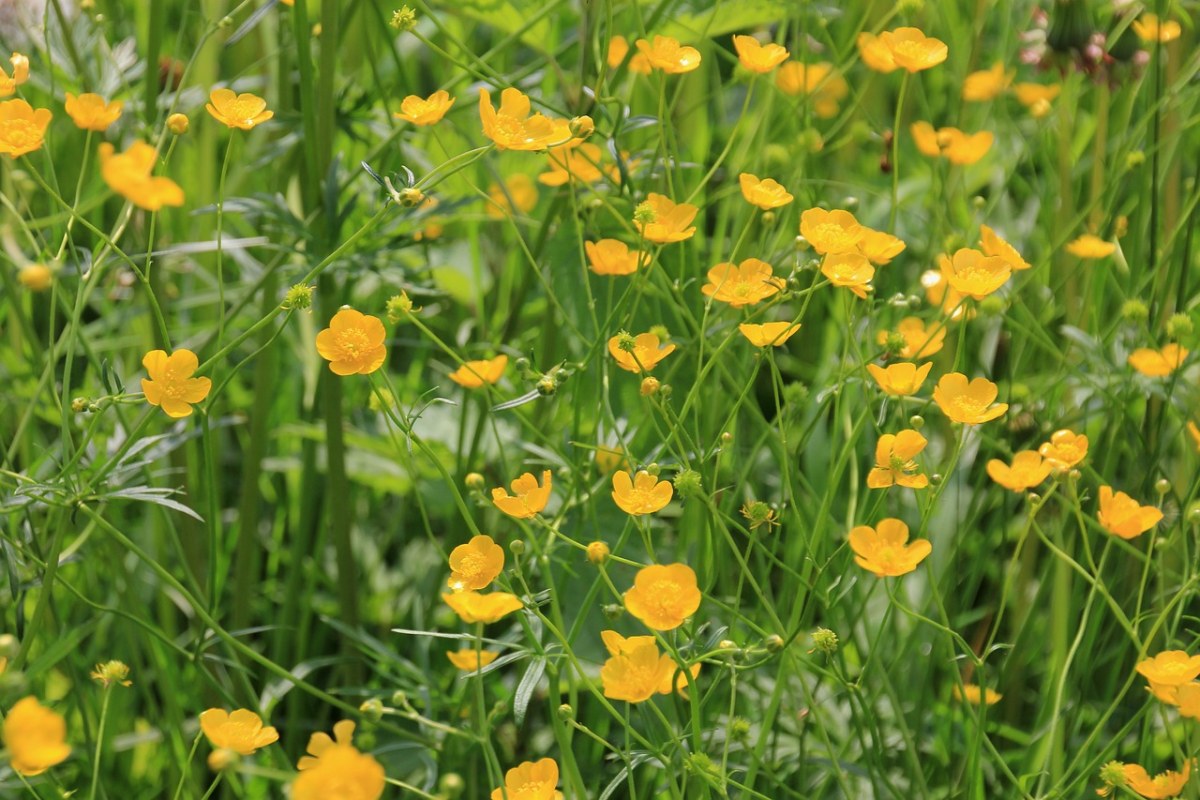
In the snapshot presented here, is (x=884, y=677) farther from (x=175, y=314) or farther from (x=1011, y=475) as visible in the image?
(x=175, y=314)

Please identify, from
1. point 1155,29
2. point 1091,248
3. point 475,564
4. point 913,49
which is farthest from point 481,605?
point 1155,29

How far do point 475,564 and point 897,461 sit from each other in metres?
0.25

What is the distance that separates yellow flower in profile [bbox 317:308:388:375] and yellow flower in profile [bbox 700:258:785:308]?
0.21 metres

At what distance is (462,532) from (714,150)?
66 cm

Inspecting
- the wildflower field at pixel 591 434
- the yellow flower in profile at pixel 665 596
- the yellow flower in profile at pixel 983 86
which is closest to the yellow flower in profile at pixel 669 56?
the wildflower field at pixel 591 434

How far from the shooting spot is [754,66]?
819 millimetres

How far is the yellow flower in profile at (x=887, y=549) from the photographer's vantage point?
0.70m

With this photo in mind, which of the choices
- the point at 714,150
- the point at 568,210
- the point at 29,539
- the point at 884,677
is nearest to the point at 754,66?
the point at 568,210

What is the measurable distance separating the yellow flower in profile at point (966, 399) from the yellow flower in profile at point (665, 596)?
0.21 m

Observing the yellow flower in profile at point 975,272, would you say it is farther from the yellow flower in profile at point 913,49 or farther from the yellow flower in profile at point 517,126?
the yellow flower in profile at point 517,126

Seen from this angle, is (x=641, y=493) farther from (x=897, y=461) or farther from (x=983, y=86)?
(x=983, y=86)

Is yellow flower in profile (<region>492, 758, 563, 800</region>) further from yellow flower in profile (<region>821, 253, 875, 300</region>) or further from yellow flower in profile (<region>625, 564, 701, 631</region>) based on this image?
yellow flower in profile (<region>821, 253, 875, 300</region>)

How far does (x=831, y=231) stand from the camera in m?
0.77

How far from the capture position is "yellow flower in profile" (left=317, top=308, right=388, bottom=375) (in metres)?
0.72
